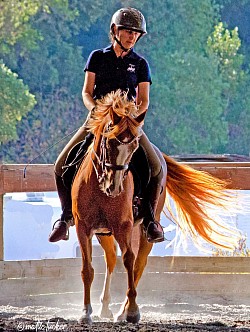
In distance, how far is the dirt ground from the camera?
22.1 feet

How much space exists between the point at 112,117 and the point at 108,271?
179 cm

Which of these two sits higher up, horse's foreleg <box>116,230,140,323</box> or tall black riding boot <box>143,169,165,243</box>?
tall black riding boot <box>143,169,165,243</box>

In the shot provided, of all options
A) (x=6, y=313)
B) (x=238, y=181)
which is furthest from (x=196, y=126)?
(x=6, y=313)

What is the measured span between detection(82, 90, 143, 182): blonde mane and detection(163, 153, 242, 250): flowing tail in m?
1.67

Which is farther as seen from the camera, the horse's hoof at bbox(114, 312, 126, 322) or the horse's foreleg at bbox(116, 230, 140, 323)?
the horse's hoof at bbox(114, 312, 126, 322)

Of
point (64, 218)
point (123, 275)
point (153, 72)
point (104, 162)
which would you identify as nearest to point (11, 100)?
point (153, 72)

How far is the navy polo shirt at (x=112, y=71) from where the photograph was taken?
7.64 metres

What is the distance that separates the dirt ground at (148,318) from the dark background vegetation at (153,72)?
18921 millimetres

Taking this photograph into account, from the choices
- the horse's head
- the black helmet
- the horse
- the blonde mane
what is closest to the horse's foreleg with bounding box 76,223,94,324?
the horse

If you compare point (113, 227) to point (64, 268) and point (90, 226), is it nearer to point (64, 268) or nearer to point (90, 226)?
point (90, 226)

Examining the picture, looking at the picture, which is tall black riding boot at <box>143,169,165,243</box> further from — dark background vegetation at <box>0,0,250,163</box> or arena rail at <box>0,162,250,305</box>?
dark background vegetation at <box>0,0,250,163</box>

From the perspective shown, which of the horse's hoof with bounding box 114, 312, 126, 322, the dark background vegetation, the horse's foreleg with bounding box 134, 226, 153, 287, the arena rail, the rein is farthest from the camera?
the dark background vegetation

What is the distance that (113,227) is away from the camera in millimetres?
7285

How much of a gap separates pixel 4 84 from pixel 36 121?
2445mm
